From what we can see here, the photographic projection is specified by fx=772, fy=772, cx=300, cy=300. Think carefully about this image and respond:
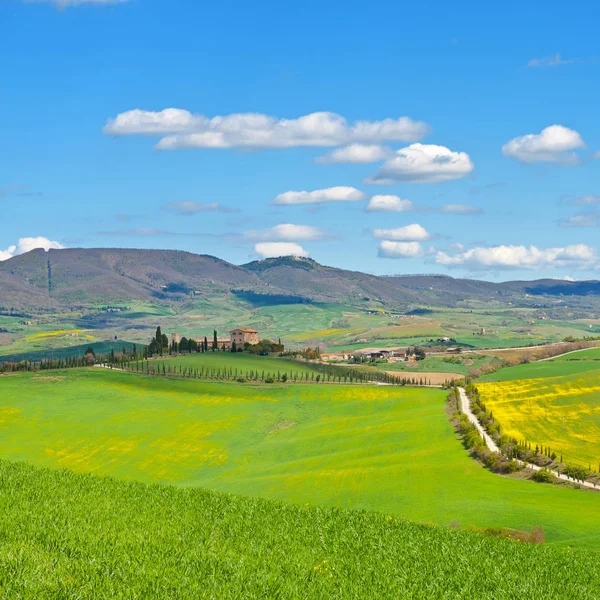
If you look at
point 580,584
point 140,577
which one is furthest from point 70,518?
point 580,584

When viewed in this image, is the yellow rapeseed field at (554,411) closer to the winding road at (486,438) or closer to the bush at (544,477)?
the winding road at (486,438)

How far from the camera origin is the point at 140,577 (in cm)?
3216

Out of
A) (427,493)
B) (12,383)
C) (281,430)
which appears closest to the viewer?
(427,493)

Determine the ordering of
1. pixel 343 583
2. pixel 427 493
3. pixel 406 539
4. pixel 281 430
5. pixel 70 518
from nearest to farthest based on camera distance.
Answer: pixel 343 583 < pixel 70 518 < pixel 406 539 < pixel 427 493 < pixel 281 430

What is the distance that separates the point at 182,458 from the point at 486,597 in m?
92.7

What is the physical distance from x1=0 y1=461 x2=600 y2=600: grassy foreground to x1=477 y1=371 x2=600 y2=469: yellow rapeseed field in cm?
6228

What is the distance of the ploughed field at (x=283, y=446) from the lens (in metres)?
75.1

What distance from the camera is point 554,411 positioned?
143625 mm

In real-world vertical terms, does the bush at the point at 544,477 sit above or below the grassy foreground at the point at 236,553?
below

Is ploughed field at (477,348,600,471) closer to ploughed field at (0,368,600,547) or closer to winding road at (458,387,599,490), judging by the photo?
winding road at (458,387,599,490)

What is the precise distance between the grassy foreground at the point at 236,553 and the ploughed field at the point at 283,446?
1971 centimetres

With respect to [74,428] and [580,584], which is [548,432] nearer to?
[74,428]

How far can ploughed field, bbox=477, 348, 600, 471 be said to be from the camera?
115 metres

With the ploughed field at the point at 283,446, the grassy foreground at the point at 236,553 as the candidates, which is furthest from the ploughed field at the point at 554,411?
the grassy foreground at the point at 236,553
